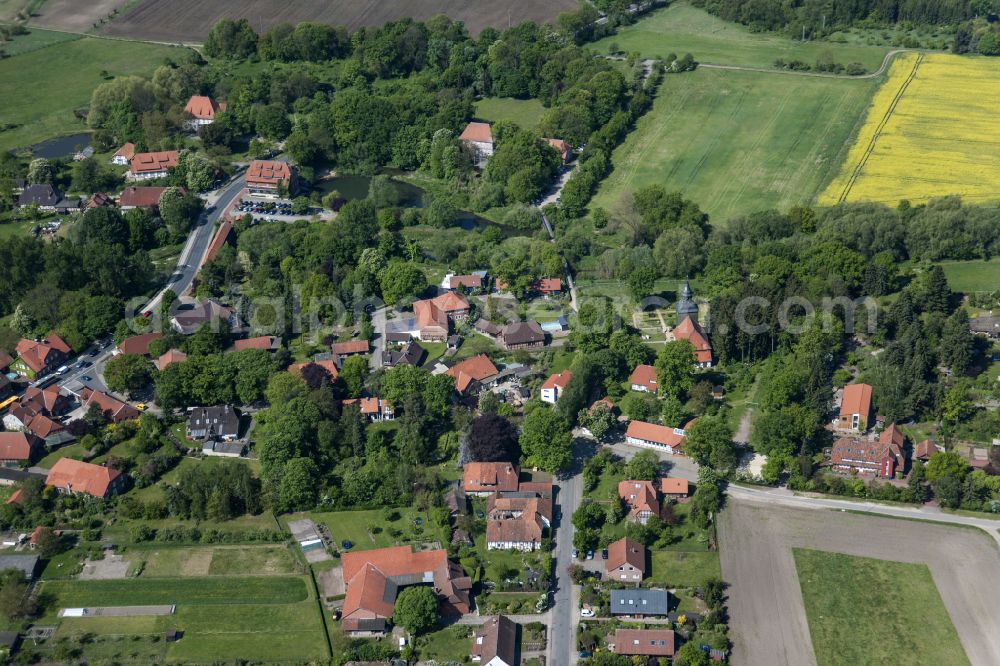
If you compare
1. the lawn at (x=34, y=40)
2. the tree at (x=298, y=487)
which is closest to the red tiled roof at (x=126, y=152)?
the lawn at (x=34, y=40)

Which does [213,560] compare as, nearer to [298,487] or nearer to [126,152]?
[298,487]

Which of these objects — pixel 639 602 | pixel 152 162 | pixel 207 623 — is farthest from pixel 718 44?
pixel 207 623

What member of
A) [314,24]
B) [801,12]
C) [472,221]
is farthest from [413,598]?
[801,12]

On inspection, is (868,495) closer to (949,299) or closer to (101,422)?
(949,299)

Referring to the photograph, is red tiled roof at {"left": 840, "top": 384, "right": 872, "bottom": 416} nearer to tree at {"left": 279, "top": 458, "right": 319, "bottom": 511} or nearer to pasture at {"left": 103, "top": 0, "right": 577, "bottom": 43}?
tree at {"left": 279, "top": 458, "right": 319, "bottom": 511}

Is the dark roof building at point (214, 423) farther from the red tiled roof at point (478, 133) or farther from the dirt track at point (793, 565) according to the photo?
the red tiled roof at point (478, 133)
